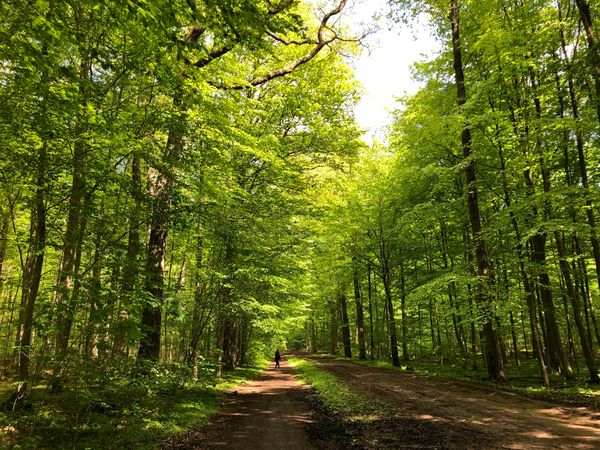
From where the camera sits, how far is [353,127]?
1625 centimetres

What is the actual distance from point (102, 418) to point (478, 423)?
843 centimetres

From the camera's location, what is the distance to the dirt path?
7.04m

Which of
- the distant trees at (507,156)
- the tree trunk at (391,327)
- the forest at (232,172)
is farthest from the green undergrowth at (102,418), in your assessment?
the tree trunk at (391,327)

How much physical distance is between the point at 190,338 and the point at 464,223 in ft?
53.4

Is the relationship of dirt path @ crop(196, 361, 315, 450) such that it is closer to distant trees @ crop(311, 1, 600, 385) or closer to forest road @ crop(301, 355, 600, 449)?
forest road @ crop(301, 355, 600, 449)

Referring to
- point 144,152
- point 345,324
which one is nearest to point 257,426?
point 144,152

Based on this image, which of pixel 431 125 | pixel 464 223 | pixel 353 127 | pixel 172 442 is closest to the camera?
pixel 172 442

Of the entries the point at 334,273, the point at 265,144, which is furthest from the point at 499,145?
the point at 334,273

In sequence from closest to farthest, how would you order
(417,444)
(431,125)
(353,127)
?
(417,444) < (431,125) < (353,127)

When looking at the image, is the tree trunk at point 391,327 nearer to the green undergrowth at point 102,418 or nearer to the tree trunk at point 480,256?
the tree trunk at point 480,256

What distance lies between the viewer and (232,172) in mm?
12508

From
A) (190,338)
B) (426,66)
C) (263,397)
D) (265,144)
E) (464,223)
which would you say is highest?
(426,66)

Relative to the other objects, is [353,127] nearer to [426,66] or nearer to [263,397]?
[426,66]

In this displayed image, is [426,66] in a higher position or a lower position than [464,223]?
higher
